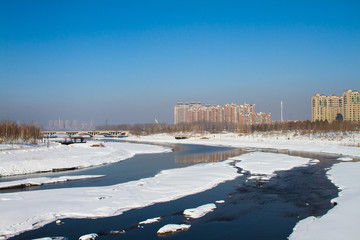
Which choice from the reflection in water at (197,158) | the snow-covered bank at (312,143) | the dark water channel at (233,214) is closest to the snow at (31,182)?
the dark water channel at (233,214)

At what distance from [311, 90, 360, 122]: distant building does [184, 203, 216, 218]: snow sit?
127 metres

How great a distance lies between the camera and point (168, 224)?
878cm

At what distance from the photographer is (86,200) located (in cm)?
1157

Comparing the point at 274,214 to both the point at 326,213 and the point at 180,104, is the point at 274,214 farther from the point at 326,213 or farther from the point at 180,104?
the point at 180,104

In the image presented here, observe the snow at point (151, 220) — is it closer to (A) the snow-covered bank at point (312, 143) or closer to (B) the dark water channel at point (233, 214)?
(B) the dark water channel at point (233, 214)

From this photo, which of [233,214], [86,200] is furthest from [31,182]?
[233,214]

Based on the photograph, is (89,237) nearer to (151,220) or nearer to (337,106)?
(151,220)

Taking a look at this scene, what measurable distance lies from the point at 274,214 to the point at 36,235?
705 centimetres

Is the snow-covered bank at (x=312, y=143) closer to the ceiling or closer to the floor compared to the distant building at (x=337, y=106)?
closer to the floor

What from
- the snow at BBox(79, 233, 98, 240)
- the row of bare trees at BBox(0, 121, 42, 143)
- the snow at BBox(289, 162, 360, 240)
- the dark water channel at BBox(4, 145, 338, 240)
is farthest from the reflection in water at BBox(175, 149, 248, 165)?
the row of bare trees at BBox(0, 121, 42, 143)

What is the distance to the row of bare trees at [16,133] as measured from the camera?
38.2 metres

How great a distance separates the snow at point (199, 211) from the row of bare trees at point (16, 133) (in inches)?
1341

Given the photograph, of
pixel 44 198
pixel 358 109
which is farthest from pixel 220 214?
pixel 358 109

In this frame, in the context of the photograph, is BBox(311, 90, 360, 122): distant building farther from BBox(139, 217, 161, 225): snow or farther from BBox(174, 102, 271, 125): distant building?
BBox(139, 217, 161, 225): snow
